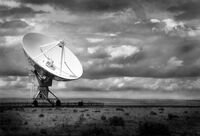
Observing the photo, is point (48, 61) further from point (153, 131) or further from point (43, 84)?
point (153, 131)

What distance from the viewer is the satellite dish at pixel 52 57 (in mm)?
48969

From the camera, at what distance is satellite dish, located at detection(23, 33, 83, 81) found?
161 feet

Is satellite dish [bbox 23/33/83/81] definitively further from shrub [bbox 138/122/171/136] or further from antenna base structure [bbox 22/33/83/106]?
shrub [bbox 138/122/171/136]

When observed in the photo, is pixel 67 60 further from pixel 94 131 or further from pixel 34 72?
pixel 94 131

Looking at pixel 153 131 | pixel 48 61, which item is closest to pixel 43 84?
pixel 48 61

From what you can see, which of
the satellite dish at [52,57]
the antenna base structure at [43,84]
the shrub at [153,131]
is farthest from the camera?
the antenna base structure at [43,84]

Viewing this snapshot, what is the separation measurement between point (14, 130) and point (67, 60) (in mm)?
26993

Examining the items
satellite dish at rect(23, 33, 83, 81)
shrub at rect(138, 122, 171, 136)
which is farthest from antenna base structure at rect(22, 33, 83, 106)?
shrub at rect(138, 122, 171, 136)

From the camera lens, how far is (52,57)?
172ft

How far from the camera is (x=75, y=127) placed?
2864 centimetres

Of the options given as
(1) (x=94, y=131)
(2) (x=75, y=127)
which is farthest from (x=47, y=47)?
(1) (x=94, y=131)

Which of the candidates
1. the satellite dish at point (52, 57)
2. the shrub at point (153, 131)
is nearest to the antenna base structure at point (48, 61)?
the satellite dish at point (52, 57)

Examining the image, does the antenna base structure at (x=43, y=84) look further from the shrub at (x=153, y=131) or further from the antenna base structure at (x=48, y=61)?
the shrub at (x=153, y=131)

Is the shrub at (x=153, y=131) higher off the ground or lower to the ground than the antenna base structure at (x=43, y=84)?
lower
